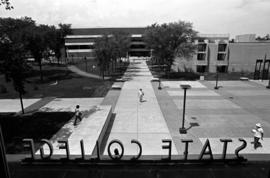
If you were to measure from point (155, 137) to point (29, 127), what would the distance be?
30.0 feet

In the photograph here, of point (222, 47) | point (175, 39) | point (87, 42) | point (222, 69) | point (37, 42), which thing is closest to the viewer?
point (37, 42)

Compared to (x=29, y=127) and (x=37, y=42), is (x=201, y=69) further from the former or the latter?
(x=29, y=127)

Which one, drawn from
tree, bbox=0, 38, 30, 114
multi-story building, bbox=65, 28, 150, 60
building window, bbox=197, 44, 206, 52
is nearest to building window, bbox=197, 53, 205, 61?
building window, bbox=197, 44, 206, 52

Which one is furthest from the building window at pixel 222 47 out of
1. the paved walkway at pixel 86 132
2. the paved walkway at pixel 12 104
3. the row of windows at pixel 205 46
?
the paved walkway at pixel 12 104

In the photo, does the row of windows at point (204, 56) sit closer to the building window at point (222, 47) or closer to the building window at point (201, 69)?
the building window at point (222, 47)

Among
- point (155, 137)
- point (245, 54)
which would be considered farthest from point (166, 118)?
point (245, 54)

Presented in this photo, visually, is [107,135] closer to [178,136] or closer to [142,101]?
[178,136]

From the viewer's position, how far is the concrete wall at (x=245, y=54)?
4731 cm

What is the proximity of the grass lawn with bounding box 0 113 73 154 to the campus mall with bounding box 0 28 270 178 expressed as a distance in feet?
3.17

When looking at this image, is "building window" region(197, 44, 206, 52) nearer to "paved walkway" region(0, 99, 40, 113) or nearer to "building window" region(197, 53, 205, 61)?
"building window" region(197, 53, 205, 61)

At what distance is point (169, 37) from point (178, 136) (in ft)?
91.6

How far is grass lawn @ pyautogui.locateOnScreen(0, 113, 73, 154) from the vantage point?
12047mm

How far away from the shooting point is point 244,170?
23.8 ft

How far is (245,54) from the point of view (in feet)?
158
